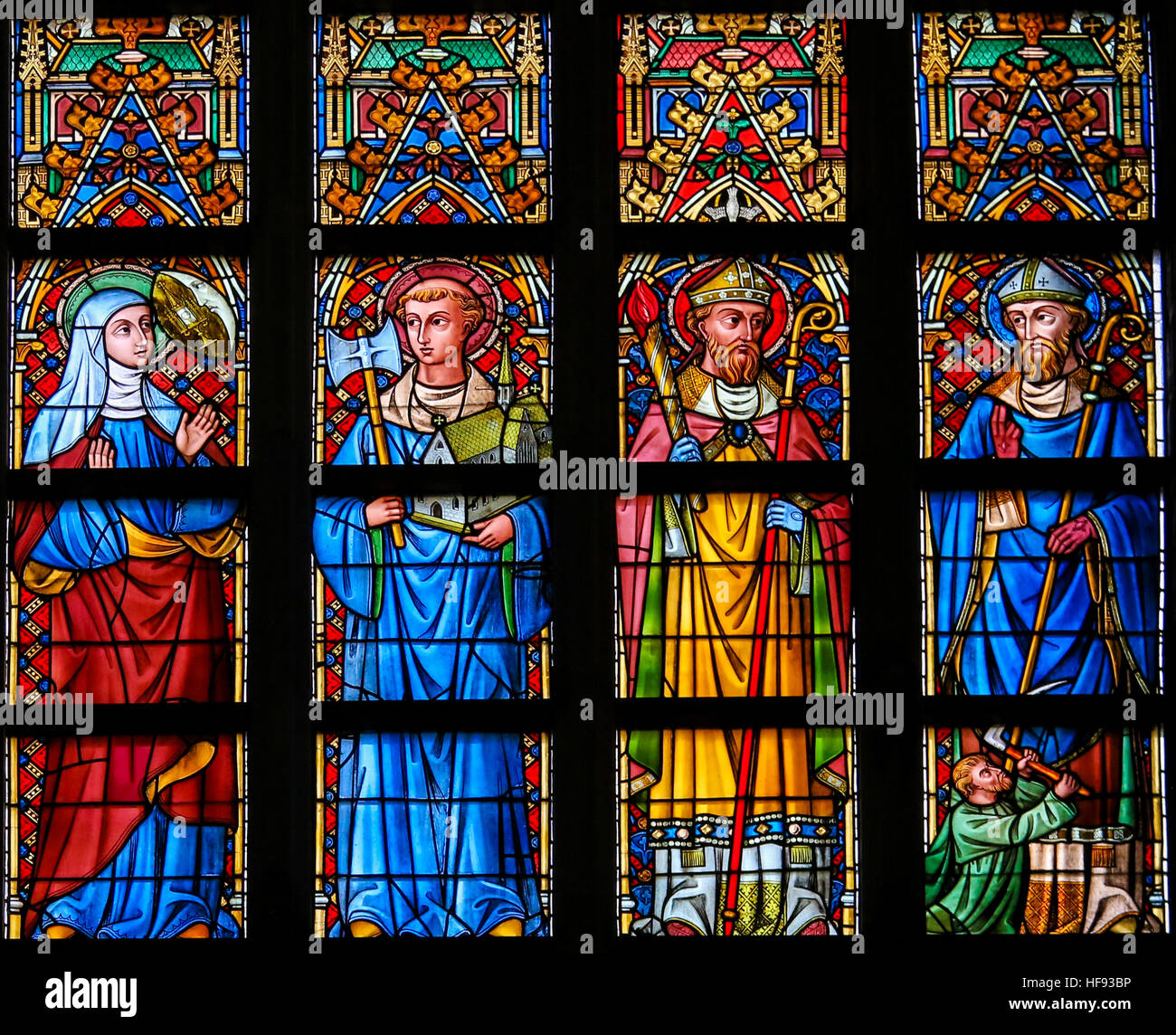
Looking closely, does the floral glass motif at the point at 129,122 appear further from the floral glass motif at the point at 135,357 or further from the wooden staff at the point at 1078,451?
the wooden staff at the point at 1078,451

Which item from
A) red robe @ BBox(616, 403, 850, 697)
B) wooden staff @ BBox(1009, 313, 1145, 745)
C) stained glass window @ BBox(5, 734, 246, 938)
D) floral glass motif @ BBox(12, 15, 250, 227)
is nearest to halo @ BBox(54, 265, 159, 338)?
floral glass motif @ BBox(12, 15, 250, 227)

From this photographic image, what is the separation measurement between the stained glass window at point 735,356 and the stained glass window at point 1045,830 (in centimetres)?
96

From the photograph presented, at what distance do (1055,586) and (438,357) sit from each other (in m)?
1.85

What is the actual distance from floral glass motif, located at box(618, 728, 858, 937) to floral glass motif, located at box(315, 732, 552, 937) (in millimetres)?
260

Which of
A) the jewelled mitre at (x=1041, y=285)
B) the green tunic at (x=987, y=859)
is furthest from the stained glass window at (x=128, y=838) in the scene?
the jewelled mitre at (x=1041, y=285)

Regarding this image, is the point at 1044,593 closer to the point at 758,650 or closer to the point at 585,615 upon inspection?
the point at 758,650

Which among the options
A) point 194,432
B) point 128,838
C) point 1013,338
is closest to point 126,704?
point 128,838

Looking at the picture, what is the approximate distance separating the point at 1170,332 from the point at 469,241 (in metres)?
2.00

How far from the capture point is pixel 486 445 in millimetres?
4348

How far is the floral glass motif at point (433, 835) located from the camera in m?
4.22

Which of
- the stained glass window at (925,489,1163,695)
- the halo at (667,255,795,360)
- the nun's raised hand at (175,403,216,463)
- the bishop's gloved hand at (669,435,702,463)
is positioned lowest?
the stained glass window at (925,489,1163,695)

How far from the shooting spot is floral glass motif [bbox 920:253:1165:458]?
437 centimetres

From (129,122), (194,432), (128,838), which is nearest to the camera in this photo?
(128,838)

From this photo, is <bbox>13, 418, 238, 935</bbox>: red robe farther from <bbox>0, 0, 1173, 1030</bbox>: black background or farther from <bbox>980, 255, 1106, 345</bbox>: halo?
<bbox>980, 255, 1106, 345</bbox>: halo
